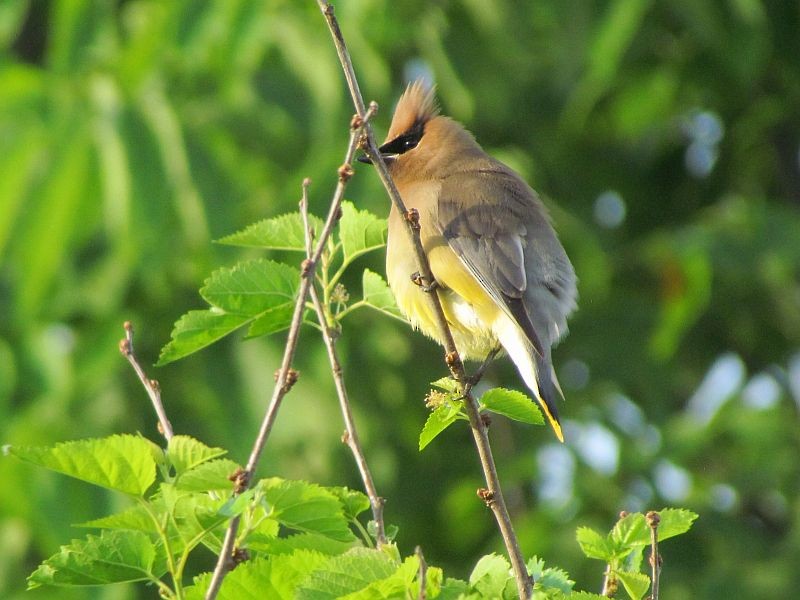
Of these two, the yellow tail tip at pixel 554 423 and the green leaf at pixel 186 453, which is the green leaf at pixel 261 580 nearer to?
the green leaf at pixel 186 453

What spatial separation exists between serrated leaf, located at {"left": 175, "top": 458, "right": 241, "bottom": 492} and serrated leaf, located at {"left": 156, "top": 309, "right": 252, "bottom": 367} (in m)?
0.58

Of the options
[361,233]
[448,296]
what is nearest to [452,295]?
[448,296]

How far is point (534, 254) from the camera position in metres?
3.90

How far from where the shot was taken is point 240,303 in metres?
2.60

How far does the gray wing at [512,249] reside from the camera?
12.0ft

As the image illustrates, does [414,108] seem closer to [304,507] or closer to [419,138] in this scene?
[419,138]

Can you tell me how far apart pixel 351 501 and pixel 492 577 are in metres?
0.32

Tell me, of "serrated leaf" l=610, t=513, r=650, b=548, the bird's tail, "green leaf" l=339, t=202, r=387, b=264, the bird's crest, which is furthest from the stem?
the bird's crest

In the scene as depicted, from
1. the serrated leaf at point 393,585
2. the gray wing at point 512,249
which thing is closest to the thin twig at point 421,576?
the serrated leaf at point 393,585

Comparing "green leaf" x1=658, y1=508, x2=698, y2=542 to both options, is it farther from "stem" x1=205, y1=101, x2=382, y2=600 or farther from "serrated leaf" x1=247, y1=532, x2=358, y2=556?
"stem" x1=205, y1=101, x2=382, y2=600

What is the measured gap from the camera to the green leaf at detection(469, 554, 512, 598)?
2.18m

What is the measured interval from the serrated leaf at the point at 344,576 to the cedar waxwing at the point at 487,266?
121cm

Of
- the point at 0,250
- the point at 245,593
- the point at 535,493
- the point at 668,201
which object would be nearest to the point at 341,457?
the point at 535,493

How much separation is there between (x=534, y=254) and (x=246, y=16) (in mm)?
1923
